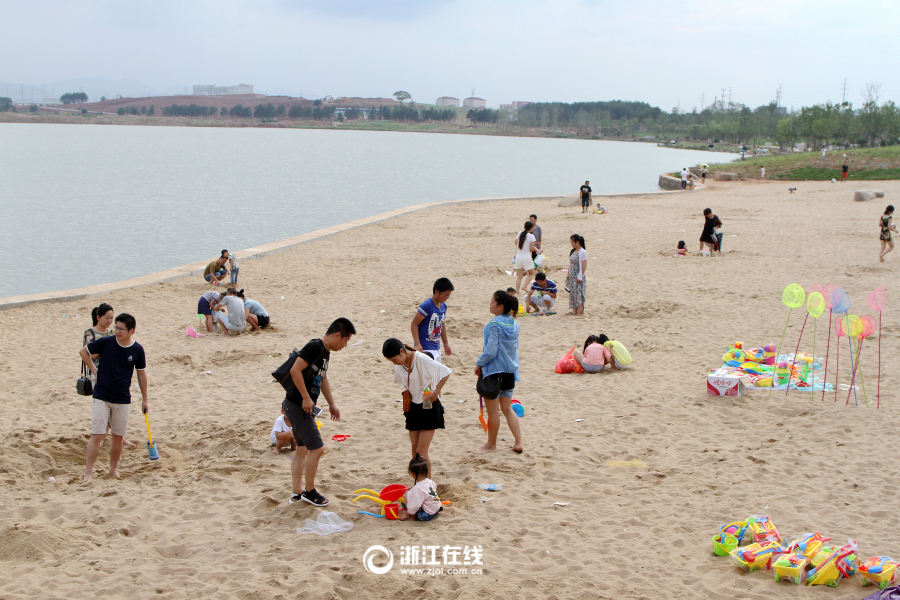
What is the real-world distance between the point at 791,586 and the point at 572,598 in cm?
125

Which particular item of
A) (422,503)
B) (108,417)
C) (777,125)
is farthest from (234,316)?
(777,125)

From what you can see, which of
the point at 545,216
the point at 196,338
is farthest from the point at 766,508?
the point at 545,216

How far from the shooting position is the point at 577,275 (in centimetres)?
1077

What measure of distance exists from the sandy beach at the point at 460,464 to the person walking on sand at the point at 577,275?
232 mm

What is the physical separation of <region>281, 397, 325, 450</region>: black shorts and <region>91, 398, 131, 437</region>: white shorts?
1.60 metres

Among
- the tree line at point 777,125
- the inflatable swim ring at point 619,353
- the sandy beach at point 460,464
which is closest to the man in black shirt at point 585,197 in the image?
the sandy beach at point 460,464

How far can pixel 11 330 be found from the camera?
402 inches

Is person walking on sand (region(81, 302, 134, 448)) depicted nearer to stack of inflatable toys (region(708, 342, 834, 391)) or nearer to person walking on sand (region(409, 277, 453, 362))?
person walking on sand (region(409, 277, 453, 362))

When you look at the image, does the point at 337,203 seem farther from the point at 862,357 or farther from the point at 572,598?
the point at 572,598

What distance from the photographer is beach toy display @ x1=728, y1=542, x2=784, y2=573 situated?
4086 millimetres

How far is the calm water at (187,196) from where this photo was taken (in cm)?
2141

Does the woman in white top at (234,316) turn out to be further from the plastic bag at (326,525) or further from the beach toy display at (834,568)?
the beach toy display at (834,568)

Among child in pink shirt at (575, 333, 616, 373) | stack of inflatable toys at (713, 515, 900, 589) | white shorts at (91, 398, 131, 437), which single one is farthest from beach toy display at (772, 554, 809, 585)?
white shorts at (91, 398, 131, 437)

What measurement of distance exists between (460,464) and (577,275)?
5648 mm
